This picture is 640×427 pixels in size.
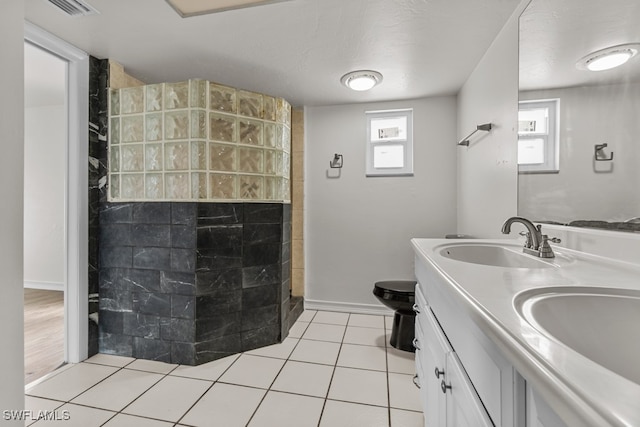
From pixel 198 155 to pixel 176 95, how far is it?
421 millimetres

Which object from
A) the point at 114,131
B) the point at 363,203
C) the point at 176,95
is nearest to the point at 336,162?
the point at 363,203

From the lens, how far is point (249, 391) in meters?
1.61

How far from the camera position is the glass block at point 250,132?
2.00 m

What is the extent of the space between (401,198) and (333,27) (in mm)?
1568

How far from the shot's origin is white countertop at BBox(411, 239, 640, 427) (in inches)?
11.1

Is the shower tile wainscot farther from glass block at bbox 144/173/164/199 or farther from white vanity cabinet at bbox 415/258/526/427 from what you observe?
white vanity cabinet at bbox 415/258/526/427

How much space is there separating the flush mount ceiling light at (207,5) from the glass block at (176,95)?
0.43 m

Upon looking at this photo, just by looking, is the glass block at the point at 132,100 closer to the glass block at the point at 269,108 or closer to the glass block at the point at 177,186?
the glass block at the point at 177,186

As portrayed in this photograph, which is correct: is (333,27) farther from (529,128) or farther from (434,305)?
(434,305)

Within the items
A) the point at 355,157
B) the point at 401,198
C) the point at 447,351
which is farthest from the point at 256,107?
Answer: the point at 447,351

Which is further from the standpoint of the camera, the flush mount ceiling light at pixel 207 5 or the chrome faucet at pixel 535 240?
the flush mount ceiling light at pixel 207 5

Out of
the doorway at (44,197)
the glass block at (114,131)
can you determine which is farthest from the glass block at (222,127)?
the doorway at (44,197)

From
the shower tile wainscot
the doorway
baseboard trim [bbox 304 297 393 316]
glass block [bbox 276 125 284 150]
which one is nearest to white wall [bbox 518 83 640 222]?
glass block [bbox 276 125 284 150]
